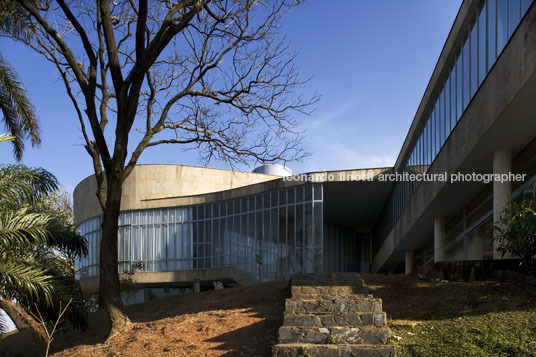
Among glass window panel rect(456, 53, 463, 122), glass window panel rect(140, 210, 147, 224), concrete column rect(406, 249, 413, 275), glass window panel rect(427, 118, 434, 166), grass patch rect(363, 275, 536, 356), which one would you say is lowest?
concrete column rect(406, 249, 413, 275)

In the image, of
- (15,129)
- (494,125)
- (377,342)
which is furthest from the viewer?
(15,129)

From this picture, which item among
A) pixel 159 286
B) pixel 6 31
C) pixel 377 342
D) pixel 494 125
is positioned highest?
pixel 6 31

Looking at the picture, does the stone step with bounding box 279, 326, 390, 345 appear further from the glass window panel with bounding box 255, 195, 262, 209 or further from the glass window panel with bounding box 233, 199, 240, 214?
the glass window panel with bounding box 233, 199, 240, 214

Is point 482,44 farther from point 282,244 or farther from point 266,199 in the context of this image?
point 266,199

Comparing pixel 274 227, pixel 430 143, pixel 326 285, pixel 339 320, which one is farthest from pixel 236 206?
pixel 339 320

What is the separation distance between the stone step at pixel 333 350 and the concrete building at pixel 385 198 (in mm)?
5919

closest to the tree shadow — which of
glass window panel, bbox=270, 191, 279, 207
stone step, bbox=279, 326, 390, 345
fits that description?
stone step, bbox=279, 326, 390, 345

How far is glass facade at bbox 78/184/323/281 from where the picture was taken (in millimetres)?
25359

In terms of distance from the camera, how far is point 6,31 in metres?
15.4

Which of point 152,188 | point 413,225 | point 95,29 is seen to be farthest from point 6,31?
point 152,188

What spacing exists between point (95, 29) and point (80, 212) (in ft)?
87.9

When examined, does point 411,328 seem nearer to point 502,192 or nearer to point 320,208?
point 502,192

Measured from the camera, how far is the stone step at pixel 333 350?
787 cm

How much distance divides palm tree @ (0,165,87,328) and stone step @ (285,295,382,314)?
5.31 meters
